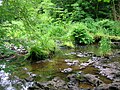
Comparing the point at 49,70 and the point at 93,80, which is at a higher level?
the point at 93,80

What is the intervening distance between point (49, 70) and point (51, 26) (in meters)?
7.57

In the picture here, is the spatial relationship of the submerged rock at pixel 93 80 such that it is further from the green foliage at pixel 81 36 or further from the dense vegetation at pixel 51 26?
the green foliage at pixel 81 36

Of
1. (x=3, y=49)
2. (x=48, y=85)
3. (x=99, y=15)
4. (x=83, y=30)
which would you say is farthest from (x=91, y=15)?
(x=3, y=49)

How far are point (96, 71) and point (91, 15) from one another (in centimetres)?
1325

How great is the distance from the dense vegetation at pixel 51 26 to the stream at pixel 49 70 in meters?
0.52

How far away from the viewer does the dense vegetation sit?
4.78 metres

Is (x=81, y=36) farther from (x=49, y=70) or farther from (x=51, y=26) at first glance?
(x=49, y=70)

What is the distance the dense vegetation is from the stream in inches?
20.5

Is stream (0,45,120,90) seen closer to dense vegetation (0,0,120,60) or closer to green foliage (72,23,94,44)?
dense vegetation (0,0,120,60)

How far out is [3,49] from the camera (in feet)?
14.7

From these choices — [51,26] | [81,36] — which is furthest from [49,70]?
[51,26]

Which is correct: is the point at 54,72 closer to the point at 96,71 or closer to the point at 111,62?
the point at 96,71

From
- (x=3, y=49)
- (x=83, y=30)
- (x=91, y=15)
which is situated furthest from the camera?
(x=91, y=15)

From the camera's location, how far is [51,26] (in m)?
15.8
